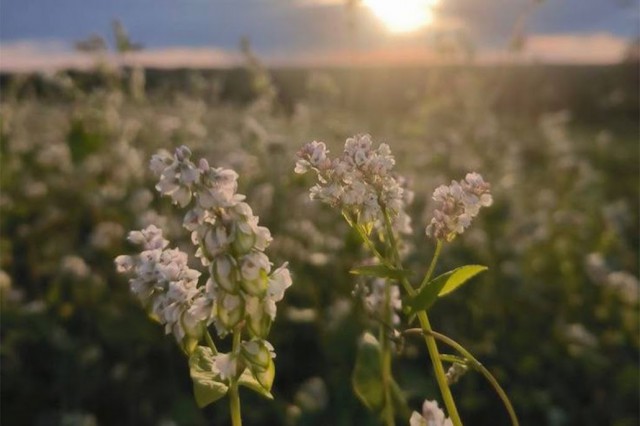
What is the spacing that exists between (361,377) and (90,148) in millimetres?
3666

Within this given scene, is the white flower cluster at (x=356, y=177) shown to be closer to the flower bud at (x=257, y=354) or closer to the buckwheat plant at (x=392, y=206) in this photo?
the buckwheat plant at (x=392, y=206)

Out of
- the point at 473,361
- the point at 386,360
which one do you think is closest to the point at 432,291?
the point at 473,361

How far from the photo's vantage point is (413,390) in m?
4.10

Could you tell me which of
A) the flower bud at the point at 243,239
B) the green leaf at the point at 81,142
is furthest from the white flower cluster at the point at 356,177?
the green leaf at the point at 81,142

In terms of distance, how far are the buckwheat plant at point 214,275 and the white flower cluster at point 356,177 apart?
0.22 meters

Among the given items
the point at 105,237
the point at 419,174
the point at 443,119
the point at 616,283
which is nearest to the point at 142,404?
the point at 105,237

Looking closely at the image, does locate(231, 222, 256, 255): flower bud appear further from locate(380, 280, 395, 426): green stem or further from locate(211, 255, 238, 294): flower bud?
locate(380, 280, 395, 426): green stem

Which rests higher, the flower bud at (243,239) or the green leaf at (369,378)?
the flower bud at (243,239)

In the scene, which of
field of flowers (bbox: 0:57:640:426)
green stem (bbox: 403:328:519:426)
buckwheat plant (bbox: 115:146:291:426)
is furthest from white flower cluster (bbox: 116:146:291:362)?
field of flowers (bbox: 0:57:640:426)

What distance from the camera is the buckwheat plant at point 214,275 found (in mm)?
1278

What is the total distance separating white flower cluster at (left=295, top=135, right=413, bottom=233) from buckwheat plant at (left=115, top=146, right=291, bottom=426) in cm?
22

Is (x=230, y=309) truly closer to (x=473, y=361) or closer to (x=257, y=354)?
(x=257, y=354)

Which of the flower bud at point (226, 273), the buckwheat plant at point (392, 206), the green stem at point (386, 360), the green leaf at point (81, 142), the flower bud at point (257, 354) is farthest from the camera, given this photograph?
the green leaf at point (81, 142)

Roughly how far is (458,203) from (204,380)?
1.54 ft
